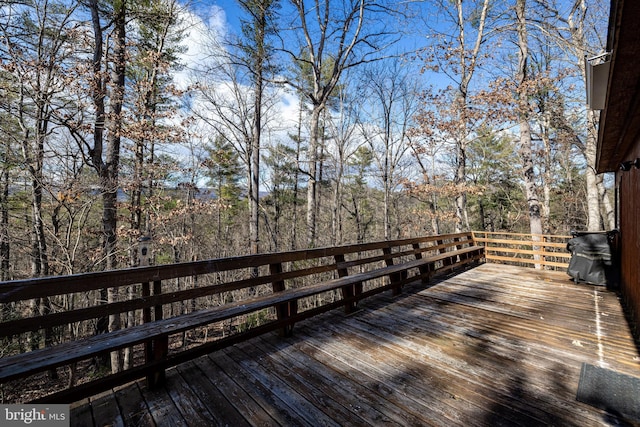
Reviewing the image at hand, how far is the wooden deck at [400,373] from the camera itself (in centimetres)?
177

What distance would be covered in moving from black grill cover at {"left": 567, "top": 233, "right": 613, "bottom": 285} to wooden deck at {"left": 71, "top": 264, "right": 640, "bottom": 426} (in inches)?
58.8

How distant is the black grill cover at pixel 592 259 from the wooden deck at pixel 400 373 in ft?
4.90

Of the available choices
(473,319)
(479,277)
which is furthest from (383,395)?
(479,277)

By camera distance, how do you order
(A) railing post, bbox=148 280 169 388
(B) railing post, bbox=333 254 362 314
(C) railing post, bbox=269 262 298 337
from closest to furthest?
(A) railing post, bbox=148 280 169 388 < (C) railing post, bbox=269 262 298 337 < (B) railing post, bbox=333 254 362 314

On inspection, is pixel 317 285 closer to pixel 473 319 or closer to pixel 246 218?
pixel 473 319

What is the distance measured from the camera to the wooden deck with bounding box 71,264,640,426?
177cm

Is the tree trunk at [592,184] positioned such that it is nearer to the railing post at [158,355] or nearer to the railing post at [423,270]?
the railing post at [423,270]

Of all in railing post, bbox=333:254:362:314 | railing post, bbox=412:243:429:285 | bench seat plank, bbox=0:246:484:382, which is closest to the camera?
bench seat plank, bbox=0:246:484:382

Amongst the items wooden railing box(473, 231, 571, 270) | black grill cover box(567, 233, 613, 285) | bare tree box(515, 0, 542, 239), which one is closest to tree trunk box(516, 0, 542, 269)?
bare tree box(515, 0, 542, 239)

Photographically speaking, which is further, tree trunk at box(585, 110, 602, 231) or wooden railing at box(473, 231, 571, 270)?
tree trunk at box(585, 110, 602, 231)

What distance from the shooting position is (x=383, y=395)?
1.98m

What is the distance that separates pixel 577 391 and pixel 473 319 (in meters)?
1.41

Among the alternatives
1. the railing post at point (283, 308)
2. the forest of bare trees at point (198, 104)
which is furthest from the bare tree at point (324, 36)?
the railing post at point (283, 308)

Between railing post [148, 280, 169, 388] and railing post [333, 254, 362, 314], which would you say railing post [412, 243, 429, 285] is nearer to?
railing post [333, 254, 362, 314]
